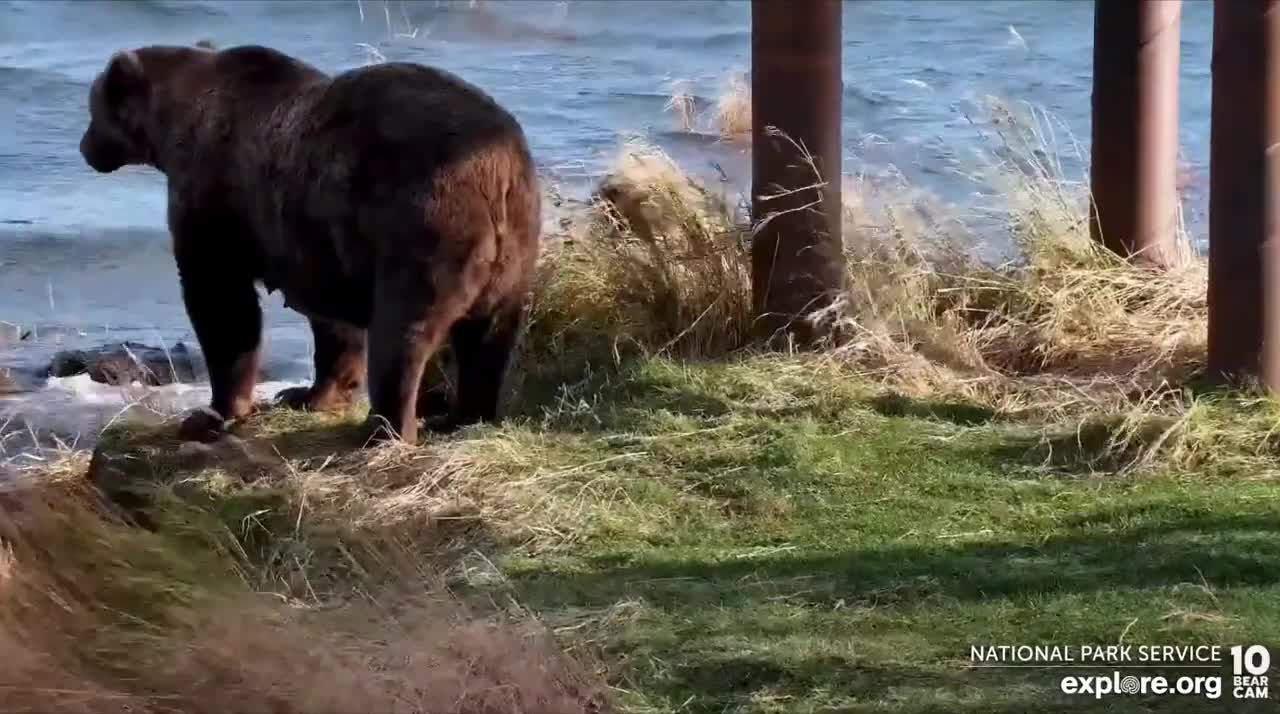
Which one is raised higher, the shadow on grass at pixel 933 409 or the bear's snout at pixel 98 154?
the bear's snout at pixel 98 154

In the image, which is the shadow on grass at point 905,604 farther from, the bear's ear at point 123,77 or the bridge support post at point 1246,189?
the bear's ear at point 123,77

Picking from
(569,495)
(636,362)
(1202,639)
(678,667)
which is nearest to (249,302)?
(636,362)

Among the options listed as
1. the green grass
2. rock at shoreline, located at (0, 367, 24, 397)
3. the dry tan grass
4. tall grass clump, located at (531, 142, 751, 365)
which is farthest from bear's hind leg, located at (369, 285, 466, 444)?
rock at shoreline, located at (0, 367, 24, 397)

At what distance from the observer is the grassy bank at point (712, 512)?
15.7ft

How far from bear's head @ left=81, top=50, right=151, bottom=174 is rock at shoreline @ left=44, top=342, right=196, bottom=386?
5.83 feet

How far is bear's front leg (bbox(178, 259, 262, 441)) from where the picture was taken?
8.33m

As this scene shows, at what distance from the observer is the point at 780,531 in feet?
21.0

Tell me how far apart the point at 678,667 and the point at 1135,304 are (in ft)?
15.4

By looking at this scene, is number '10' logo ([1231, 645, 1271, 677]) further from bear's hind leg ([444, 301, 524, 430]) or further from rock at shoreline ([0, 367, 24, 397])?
rock at shoreline ([0, 367, 24, 397])

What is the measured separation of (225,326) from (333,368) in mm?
589

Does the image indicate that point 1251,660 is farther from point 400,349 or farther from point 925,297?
point 925,297

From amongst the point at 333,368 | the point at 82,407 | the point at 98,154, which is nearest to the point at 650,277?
the point at 333,368

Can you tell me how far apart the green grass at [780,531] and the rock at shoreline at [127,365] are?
8.10ft

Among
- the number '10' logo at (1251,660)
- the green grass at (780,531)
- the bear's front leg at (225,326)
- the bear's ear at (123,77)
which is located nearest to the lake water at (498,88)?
the bear's front leg at (225,326)
